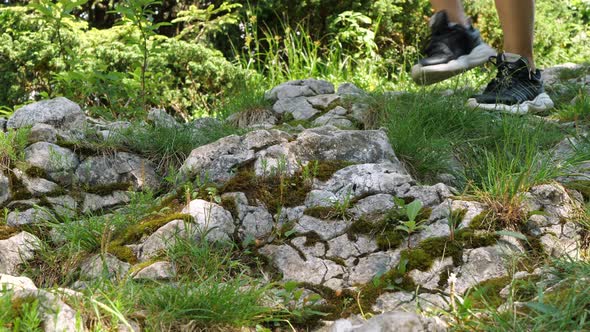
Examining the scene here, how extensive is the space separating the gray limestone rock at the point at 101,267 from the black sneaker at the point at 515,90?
8.07ft

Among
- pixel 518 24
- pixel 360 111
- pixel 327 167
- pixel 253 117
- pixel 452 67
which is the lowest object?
pixel 253 117

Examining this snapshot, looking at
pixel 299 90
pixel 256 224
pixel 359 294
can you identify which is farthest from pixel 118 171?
pixel 299 90

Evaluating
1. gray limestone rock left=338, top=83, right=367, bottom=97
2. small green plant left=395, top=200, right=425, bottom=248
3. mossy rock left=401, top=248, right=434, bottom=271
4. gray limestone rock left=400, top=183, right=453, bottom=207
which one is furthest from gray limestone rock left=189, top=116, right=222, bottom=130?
mossy rock left=401, top=248, right=434, bottom=271

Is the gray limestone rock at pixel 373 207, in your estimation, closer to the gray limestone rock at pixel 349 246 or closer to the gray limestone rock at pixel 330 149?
the gray limestone rock at pixel 349 246

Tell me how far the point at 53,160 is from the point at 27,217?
395mm

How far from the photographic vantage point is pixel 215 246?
2645 mm

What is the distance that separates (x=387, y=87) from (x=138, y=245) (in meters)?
3.79

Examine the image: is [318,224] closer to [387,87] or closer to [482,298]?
[482,298]

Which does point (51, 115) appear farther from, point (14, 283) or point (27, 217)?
point (14, 283)

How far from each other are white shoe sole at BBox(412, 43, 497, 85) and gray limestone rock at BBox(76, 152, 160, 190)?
1756mm

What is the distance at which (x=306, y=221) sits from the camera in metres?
2.77

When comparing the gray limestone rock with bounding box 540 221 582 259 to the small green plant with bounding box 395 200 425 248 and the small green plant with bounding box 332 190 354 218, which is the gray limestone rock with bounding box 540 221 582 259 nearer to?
the small green plant with bounding box 395 200 425 248

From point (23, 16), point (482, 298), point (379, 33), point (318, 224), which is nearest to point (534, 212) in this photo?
point (482, 298)

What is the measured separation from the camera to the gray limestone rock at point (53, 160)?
3295 mm
